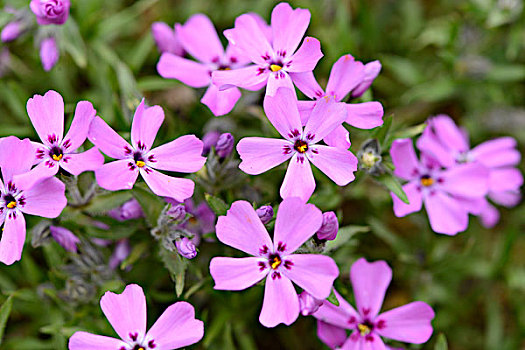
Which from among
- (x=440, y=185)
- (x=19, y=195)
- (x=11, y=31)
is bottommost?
(x=19, y=195)

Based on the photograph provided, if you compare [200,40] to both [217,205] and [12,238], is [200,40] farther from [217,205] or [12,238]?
[12,238]

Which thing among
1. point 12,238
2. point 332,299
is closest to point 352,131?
point 332,299

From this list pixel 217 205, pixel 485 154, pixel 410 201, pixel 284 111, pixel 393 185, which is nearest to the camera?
pixel 284 111

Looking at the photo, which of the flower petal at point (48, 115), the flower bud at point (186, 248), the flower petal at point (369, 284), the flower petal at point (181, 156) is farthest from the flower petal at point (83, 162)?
the flower petal at point (369, 284)

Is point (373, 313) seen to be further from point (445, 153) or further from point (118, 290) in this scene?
point (118, 290)

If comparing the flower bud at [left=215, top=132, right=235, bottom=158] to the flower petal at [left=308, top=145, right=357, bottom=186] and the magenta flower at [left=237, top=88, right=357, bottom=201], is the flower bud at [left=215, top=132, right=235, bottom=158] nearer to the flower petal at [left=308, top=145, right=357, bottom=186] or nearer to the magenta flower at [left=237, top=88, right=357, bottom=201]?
the magenta flower at [left=237, top=88, right=357, bottom=201]

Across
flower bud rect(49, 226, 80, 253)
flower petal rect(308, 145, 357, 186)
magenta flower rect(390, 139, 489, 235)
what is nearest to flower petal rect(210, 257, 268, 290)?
flower petal rect(308, 145, 357, 186)

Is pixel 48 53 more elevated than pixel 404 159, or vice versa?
pixel 48 53
